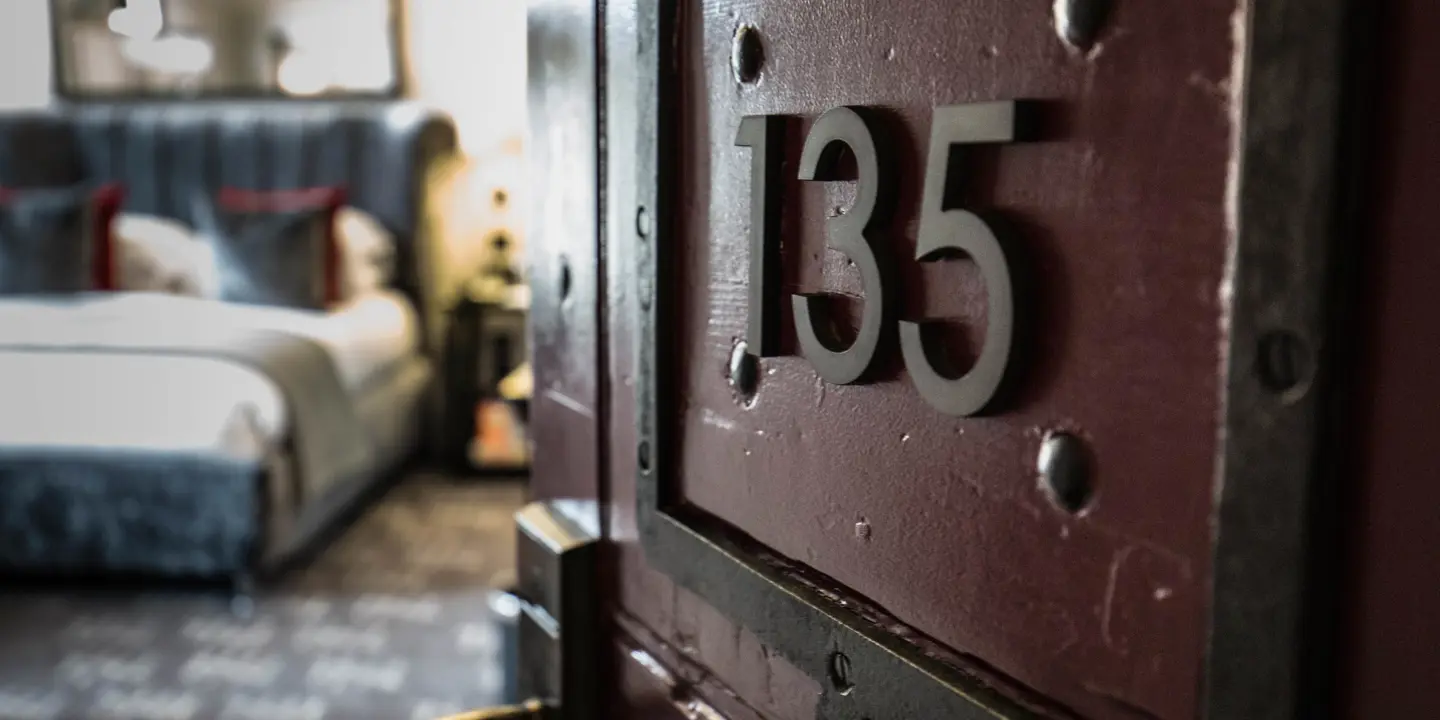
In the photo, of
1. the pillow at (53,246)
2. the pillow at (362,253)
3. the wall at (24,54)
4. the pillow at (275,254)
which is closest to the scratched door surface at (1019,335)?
the pillow at (275,254)

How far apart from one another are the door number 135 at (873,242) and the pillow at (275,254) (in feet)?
11.5

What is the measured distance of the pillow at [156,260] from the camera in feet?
13.4

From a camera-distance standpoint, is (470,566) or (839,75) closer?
(839,75)

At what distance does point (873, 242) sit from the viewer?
52cm

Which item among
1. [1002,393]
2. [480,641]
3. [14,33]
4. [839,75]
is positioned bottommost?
[480,641]

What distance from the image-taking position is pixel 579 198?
827 millimetres

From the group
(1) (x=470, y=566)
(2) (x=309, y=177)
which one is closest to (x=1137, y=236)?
(1) (x=470, y=566)

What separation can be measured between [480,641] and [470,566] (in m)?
0.55

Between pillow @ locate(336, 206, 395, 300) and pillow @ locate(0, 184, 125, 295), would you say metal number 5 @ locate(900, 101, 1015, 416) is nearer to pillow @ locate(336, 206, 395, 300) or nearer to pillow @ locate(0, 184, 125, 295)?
pillow @ locate(336, 206, 395, 300)

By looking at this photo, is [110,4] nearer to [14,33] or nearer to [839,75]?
[14,33]

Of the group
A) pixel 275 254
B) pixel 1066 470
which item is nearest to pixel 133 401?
pixel 275 254

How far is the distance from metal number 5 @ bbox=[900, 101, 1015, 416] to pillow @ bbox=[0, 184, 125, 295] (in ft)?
13.3

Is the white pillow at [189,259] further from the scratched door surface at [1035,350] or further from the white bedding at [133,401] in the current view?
the scratched door surface at [1035,350]

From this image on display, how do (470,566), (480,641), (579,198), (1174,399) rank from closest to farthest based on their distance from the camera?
(1174,399) → (579,198) → (480,641) → (470,566)
